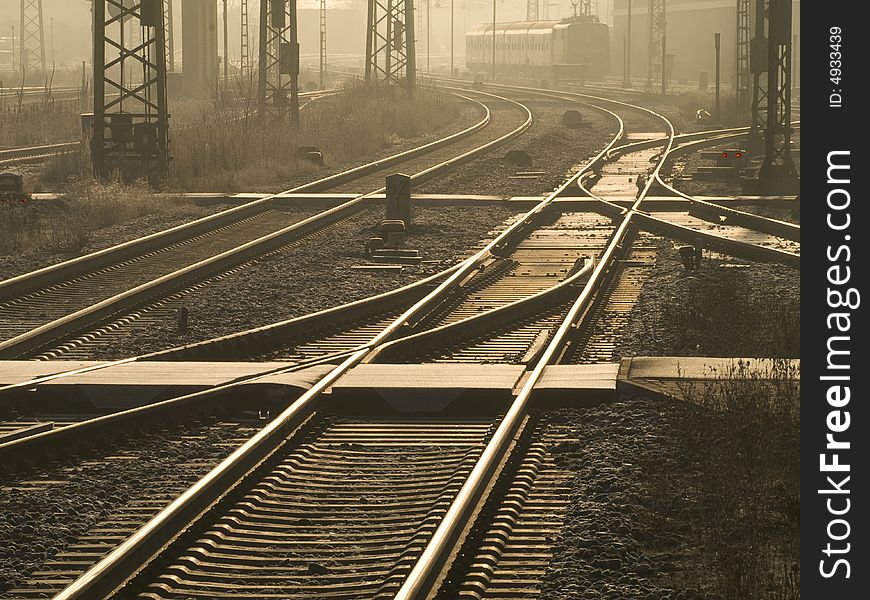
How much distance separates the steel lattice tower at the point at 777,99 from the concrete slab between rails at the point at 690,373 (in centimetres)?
1413

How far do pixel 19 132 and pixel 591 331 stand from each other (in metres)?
28.5

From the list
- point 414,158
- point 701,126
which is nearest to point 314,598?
point 414,158

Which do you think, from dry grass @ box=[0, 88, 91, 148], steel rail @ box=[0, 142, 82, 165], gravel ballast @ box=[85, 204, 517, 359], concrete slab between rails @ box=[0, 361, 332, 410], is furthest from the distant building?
concrete slab between rails @ box=[0, 361, 332, 410]

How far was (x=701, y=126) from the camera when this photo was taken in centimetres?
4406

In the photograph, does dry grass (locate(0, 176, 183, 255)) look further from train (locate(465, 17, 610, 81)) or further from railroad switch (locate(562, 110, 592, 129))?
train (locate(465, 17, 610, 81))

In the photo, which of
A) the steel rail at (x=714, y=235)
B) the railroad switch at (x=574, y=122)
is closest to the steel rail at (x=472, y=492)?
the steel rail at (x=714, y=235)

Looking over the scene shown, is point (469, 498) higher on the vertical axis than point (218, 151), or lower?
lower

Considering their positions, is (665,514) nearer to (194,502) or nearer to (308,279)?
(194,502)

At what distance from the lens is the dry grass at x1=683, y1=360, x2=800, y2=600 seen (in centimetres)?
652

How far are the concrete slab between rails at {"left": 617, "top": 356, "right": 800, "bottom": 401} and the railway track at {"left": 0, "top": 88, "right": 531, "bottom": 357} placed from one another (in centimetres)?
487

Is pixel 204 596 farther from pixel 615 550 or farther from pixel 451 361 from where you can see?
pixel 451 361

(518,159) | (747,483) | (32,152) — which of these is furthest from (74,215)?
(747,483)

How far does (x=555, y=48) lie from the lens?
79938 millimetres

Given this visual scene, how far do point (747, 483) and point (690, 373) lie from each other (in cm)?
251
